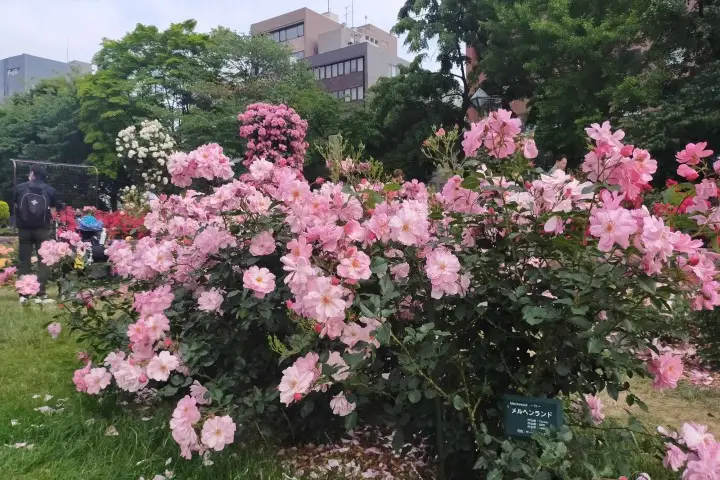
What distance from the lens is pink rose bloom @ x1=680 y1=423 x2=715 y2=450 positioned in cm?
154

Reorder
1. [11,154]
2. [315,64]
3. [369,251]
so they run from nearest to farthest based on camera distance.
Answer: [369,251], [11,154], [315,64]

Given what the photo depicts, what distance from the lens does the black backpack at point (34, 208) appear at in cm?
650

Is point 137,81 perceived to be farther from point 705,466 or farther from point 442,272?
point 705,466

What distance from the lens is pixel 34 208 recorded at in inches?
256

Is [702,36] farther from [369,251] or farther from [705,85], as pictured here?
[369,251]

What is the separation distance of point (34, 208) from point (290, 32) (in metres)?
50.2

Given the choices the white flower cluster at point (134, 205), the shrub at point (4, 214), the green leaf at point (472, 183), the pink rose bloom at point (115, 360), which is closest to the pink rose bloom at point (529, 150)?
the green leaf at point (472, 183)

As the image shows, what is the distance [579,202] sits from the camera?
1.66 meters

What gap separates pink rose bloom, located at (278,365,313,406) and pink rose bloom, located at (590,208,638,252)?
0.85 m

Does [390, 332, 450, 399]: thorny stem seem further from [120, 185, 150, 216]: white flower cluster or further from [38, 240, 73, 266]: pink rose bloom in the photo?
[120, 185, 150, 216]: white flower cluster

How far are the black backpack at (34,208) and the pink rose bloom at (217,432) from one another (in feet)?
19.0

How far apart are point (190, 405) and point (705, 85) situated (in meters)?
12.8

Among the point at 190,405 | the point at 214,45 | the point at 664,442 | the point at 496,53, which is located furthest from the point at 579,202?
the point at 214,45

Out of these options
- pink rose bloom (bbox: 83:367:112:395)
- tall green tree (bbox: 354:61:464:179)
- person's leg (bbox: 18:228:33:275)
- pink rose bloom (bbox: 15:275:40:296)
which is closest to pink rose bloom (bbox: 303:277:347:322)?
pink rose bloom (bbox: 83:367:112:395)
